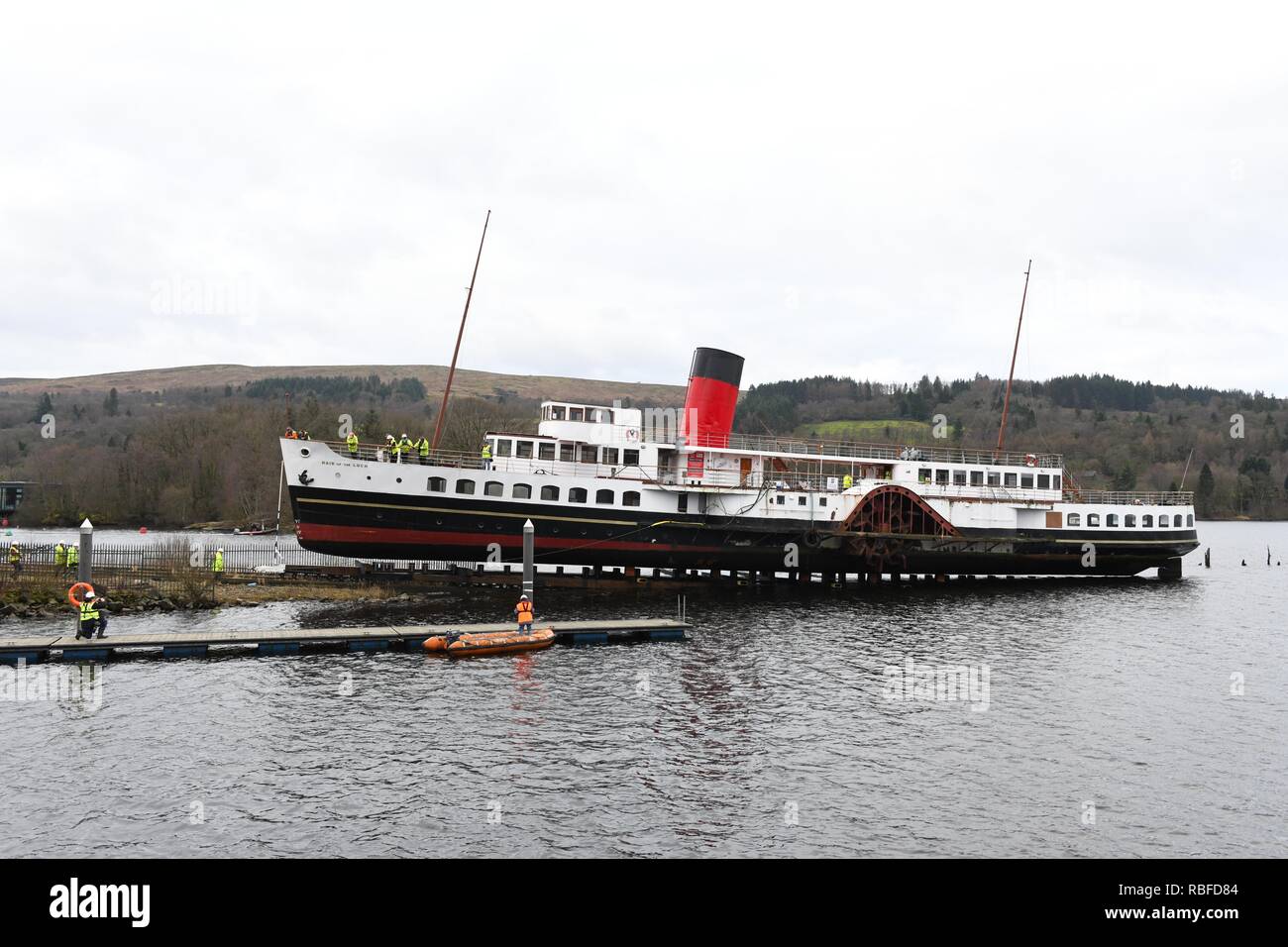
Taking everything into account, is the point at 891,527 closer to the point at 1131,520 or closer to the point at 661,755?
the point at 1131,520

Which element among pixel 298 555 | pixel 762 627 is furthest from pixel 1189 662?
pixel 298 555

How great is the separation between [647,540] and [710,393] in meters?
8.85

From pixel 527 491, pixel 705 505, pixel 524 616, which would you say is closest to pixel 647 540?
pixel 705 505

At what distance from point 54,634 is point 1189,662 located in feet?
130

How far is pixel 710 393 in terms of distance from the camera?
4869cm

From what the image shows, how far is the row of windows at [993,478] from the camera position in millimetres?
51750

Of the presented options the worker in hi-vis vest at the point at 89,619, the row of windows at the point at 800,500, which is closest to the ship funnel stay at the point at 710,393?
the row of windows at the point at 800,500

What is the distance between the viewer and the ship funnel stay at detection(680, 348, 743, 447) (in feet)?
Answer: 158

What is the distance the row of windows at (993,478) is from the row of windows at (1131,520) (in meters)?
2.17

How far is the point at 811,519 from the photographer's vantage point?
48062 mm
